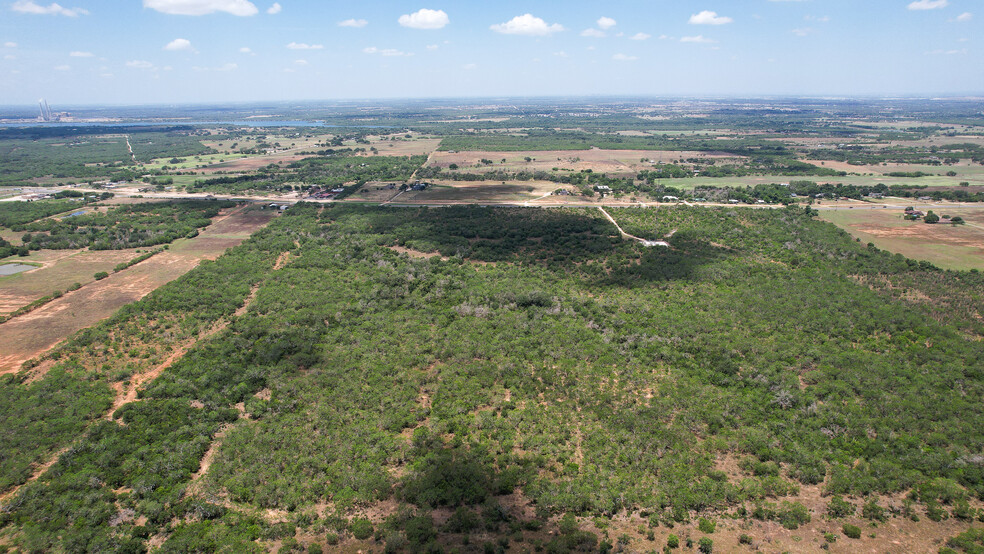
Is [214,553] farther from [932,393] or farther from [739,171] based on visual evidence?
[739,171]

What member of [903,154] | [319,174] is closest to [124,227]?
[319,174]

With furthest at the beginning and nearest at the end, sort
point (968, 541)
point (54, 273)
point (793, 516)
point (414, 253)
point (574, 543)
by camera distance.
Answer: point (414, 253), point (54, 273), point (793, 516), point (574, 543), point (968, 541)

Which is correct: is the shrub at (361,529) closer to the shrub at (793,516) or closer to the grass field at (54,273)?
the shrub at (793,516)

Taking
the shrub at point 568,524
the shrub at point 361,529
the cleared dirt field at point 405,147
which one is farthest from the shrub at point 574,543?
the cleared dirt field at point 405,147

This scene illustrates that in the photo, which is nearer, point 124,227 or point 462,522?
point 462,522

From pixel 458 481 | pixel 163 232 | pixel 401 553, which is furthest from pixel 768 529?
pixel 163 232

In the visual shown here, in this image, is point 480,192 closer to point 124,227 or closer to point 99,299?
point 124,227

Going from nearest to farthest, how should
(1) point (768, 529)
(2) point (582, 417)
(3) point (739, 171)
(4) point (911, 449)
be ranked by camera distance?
(1) point (768, 529), (4) point (911, 449), (2) point (582, 417), (3) point (739, 171)
